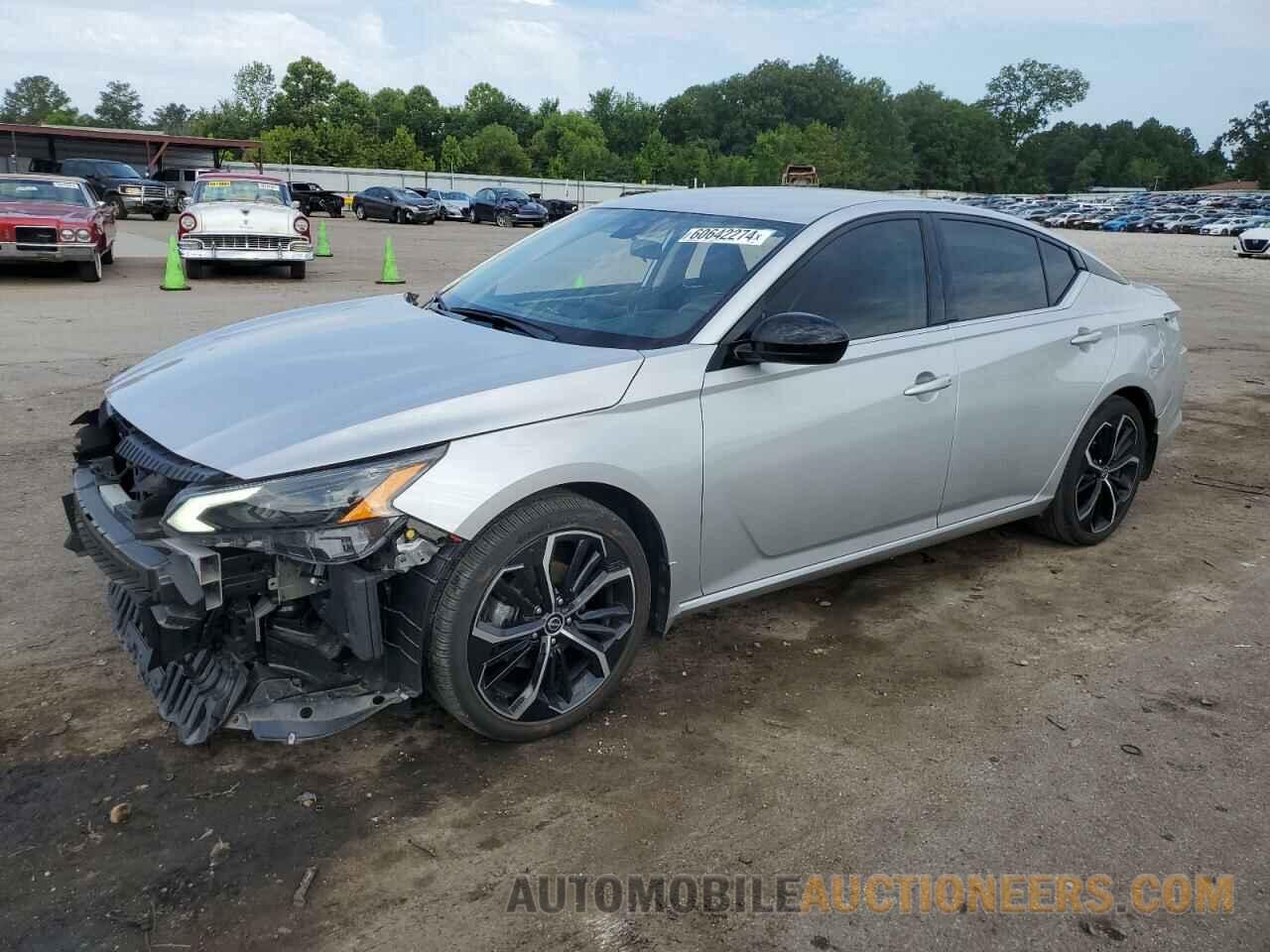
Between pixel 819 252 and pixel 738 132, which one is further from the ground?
pixel 738 132

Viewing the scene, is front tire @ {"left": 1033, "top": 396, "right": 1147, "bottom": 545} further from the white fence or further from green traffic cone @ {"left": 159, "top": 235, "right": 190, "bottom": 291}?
the white fence

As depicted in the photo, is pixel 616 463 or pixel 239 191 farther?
pixel 239 191

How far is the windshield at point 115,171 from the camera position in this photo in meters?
33.4

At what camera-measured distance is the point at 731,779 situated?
3.09 meters

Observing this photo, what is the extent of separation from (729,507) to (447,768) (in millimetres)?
1230

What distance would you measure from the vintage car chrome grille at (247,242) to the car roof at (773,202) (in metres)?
12.6

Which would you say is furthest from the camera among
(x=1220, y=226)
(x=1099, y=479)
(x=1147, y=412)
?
(x=1220, y=226)

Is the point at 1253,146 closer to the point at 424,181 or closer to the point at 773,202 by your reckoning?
the point at 424,181

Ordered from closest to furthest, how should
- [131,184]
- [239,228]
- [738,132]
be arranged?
[239,228] < [131,184] < [738,132]

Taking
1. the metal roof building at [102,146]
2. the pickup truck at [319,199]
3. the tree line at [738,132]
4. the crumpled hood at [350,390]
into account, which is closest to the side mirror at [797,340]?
the crumpled hood at [350,390]

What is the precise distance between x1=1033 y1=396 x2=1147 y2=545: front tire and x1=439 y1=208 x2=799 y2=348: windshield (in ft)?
6.68

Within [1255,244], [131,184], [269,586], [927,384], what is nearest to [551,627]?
[269,586]

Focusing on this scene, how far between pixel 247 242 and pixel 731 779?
14.8 m

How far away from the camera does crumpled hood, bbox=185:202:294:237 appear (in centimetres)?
1562
